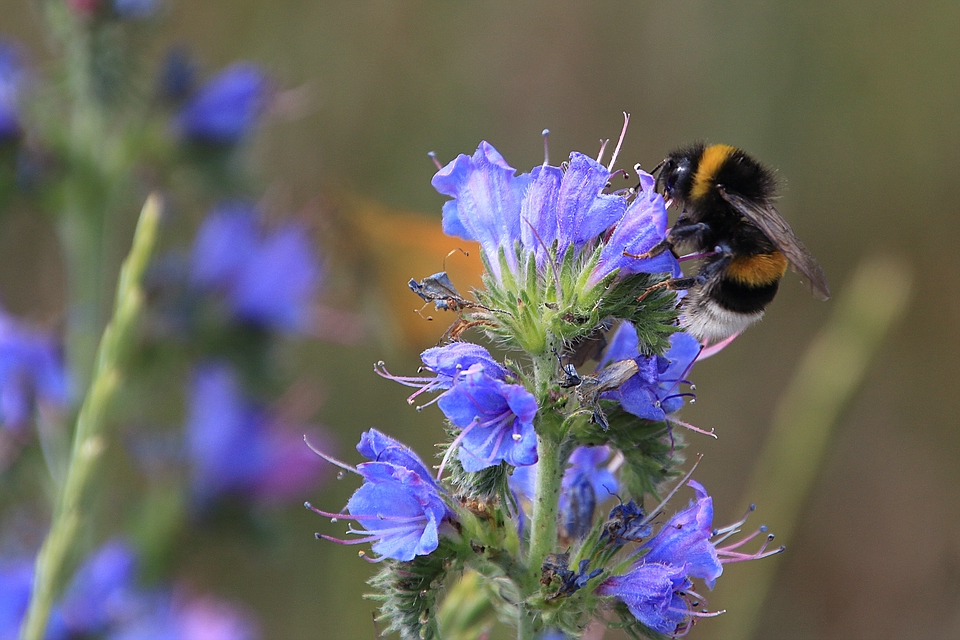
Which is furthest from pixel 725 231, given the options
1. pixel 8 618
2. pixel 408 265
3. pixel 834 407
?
pixel 408 265

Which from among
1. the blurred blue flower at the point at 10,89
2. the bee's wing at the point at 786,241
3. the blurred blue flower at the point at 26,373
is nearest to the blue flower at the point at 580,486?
the bee's wing at the point at 786,241

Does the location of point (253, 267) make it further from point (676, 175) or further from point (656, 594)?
point (656, 594)

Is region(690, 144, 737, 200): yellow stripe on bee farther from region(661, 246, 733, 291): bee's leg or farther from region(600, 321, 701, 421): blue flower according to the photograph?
region(600, 321, 701, 421): blue flower

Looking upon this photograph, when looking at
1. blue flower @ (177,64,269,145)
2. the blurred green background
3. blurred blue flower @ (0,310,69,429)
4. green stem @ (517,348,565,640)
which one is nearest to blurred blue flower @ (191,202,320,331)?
blue flower @ (177,64,269,145)

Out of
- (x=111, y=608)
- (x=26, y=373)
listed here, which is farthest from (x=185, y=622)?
(x=26, y=373)

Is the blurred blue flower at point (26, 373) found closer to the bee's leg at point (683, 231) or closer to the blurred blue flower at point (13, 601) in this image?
the blurred blue flower at point (13, 601)

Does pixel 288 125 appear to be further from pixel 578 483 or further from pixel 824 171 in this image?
pixel 578 483
